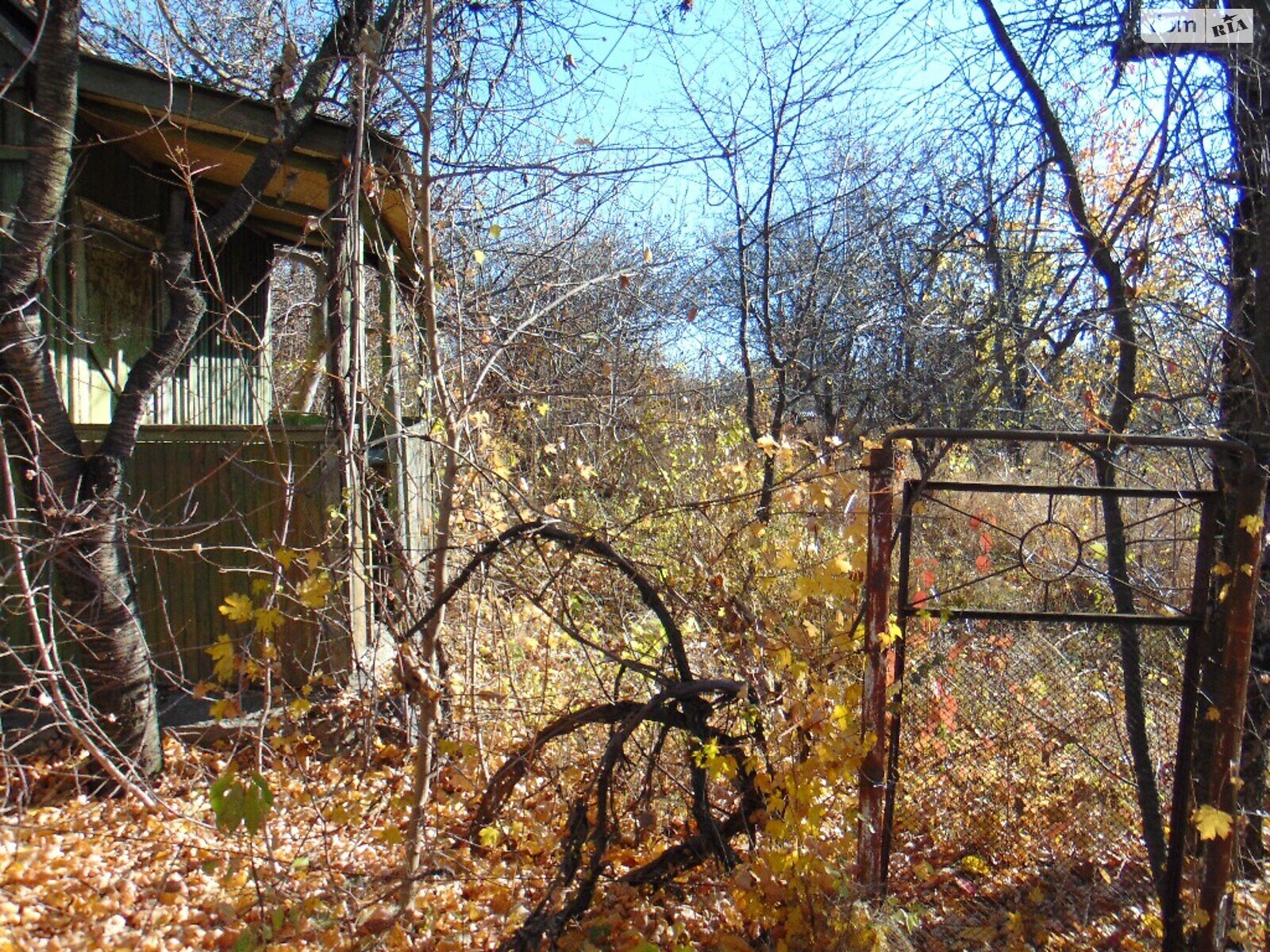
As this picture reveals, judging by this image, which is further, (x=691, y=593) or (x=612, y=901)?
(x=691, y=593)

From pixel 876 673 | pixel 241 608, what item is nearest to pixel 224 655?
pixel 241 608

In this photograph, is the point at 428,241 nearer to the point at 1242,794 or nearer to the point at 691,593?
the point at 691,593

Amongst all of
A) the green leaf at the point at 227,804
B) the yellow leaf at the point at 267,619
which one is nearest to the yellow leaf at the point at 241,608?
the yellow leaf at the point at 267,619

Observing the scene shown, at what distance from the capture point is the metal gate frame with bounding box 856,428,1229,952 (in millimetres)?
3094

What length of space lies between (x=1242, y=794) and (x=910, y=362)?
19.0ft

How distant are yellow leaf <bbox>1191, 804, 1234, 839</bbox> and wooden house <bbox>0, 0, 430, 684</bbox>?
3.21 meters

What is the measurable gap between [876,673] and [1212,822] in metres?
1.23

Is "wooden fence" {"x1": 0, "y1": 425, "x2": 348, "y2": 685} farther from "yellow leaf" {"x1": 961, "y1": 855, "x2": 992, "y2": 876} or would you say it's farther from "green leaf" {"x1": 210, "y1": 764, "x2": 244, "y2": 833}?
"yellow leaf" {"x1": 961, "y1": 855, "x2": 992, "y2": 876}

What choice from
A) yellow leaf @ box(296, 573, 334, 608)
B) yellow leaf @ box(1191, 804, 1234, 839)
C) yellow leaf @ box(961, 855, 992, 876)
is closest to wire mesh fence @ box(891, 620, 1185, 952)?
yellow leaf @ box(961, 855, 992, 876)

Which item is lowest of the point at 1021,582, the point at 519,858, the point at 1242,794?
the point at 519,858

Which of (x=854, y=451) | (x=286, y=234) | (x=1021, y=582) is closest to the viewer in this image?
(x=1021, y=582)

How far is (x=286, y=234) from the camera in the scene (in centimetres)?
792

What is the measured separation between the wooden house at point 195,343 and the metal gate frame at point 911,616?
2055 mm

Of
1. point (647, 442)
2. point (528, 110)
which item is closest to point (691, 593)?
point (528, 110)
